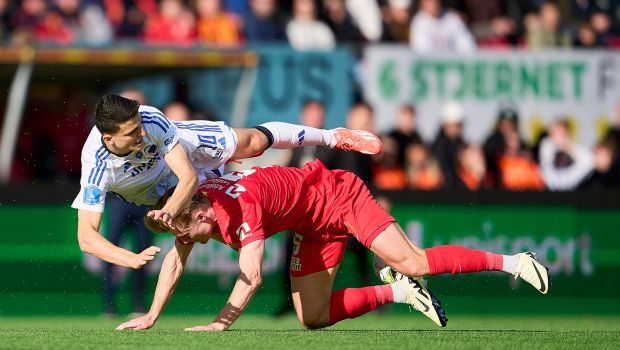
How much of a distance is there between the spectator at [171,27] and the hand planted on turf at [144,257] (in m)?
8.19

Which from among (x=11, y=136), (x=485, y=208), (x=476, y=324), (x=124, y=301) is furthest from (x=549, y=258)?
(x=11, y=136)

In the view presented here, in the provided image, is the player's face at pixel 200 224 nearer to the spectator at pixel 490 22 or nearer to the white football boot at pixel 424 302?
the white football boot at pixel 424 302

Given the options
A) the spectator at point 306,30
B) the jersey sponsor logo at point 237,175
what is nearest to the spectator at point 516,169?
the spectator at point 306,30

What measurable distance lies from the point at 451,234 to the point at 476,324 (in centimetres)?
192

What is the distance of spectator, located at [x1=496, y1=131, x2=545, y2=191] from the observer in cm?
1648

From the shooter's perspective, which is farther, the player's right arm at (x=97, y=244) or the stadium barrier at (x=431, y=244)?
the stadium barrier at (x=431, y=244)

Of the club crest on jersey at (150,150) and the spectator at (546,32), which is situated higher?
the club crest on jersey at (150,150)

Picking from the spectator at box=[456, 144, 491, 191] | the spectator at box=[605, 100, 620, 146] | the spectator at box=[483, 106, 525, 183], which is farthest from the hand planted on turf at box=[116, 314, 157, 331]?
the spectator at box=[605, 100, 620, 146]

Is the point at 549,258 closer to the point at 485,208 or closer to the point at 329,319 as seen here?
the point at 485,208

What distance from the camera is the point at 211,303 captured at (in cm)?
1413

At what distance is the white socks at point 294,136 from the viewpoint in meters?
10.6

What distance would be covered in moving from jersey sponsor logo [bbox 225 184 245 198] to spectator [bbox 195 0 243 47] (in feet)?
24.1

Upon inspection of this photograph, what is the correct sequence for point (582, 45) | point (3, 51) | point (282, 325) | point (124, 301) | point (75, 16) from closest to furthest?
point (282, 325)
point (124, 301)
point (3, 51)
point (75, 16)
point (582, 45)

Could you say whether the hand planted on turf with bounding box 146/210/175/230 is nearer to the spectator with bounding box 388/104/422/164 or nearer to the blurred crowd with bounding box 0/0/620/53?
the blurred crowd with bounding box 0/0/620/53
